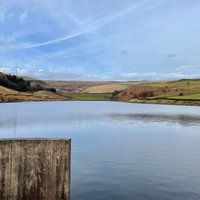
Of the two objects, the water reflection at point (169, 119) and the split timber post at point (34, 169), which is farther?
the water reflection at point (169, 119)

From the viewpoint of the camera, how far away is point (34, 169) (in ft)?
40.1

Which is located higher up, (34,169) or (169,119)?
(34,169)

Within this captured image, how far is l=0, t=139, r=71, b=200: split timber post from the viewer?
1201 cm

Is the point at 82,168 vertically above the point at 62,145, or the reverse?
the point at 62,145

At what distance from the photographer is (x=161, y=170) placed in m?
23.4

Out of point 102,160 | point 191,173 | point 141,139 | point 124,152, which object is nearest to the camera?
point 191,173

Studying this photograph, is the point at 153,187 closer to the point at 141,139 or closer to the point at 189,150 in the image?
the point at 189,150

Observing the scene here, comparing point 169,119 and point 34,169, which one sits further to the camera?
point 169,119

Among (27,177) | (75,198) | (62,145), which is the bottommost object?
(75,198)

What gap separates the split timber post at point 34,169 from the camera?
12.0m

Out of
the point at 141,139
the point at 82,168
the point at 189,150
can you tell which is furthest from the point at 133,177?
the point at 141,139

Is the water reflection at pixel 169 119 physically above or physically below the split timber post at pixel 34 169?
below

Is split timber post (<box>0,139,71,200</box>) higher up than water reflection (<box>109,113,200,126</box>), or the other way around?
split timber post (<box>0,139,71,200</box>)

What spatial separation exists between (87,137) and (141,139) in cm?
676
